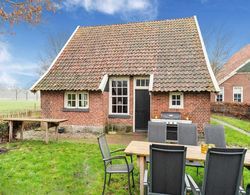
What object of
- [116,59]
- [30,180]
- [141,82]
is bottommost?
[30,180]

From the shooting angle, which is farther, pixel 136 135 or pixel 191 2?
pixel 191 2

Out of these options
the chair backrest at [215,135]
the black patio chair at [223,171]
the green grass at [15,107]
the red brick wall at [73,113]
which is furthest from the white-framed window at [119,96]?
the black patio chair at [223,171]

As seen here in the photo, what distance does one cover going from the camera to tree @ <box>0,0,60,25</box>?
5090mm

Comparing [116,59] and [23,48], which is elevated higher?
[23,48]

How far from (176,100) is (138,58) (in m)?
3.45

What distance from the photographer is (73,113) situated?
40.5ft

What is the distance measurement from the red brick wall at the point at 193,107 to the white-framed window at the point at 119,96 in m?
1.93

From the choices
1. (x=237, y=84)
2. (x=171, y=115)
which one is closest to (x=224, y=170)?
(x=171, y=115)

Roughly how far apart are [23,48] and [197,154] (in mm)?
43412

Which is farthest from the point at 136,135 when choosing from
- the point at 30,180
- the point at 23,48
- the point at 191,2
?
the point at 23,48

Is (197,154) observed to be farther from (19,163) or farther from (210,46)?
(210,46)

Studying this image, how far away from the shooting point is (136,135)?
449 inches

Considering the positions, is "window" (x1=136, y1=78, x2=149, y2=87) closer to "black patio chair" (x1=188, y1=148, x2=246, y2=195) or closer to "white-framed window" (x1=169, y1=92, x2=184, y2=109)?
"white-framed window" (x1=169, y1=92, x2=184, y2=109)

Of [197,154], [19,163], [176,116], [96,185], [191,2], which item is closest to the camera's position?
[197,154]
